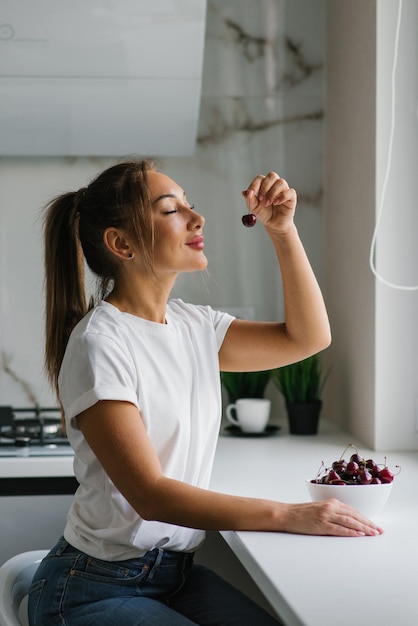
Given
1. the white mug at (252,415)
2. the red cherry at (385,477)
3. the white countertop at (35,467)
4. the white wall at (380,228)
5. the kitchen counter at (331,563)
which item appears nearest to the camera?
the kitchen counter at (331,563)

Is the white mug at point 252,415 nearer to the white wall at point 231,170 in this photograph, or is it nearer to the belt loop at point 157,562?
the white wall at point 231,170

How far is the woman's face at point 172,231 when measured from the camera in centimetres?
145

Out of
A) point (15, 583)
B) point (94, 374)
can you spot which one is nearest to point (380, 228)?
point (94, 374)

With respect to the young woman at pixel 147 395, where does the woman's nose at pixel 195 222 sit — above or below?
above

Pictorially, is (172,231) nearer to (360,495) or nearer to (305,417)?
(360,495)

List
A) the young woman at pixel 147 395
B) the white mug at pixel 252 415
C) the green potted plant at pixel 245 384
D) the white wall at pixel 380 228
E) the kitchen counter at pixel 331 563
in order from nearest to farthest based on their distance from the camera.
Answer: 1. the kitchen counter at pixel 331 563
2. the young woman at pixel 147 395
3. the white wall at pixel 380 228
4. the white mug at pixel 252 415
5. the green potted plant at pixel 245 384

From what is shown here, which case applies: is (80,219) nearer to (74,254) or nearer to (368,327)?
(74,254)

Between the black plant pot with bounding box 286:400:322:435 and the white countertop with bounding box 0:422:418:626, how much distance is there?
0.39 meters

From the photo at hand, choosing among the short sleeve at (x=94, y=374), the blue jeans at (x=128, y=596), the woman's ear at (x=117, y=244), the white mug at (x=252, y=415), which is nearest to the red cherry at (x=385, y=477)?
the blue jeans at (x=128, y=596)

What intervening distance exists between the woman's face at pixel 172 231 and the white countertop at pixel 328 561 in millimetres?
422

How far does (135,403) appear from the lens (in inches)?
51.4

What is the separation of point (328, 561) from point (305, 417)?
44.4 inches

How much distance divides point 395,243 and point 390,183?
13 cm

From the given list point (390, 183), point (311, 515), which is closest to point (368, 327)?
point (390, 183)
